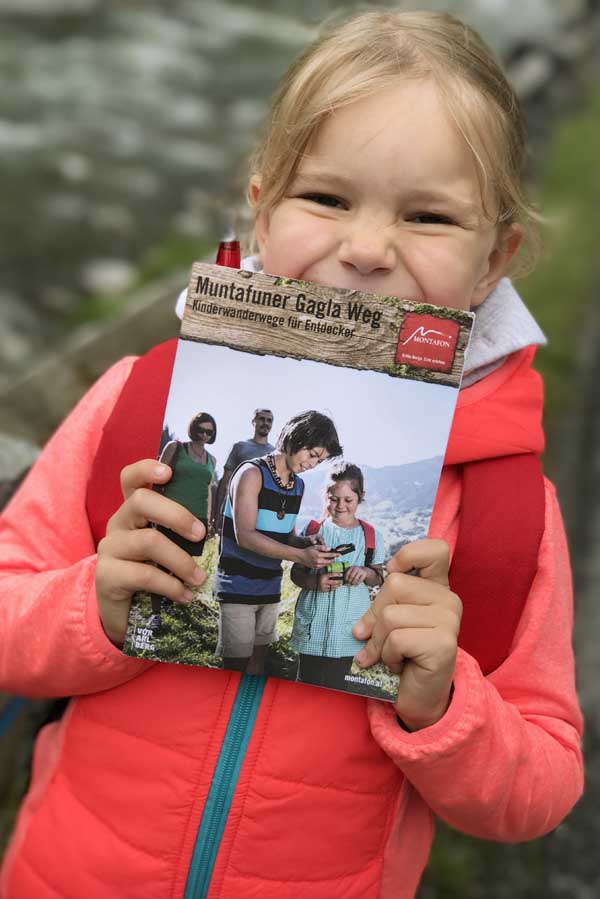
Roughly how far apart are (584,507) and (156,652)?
7.94ft

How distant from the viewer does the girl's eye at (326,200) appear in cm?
Result: 126

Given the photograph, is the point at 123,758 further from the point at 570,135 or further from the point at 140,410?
the point at 570,135

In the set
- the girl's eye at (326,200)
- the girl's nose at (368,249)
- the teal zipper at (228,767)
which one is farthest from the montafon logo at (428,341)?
the teal zipper at (228,767)

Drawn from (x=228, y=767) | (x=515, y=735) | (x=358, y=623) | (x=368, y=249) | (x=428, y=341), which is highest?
(x=368, y=249)

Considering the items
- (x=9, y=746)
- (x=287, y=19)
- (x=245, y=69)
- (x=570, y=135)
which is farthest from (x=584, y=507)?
Result: (x=287, y=19)

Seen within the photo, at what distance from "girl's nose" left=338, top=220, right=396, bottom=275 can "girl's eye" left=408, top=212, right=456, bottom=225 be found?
0.05 metres

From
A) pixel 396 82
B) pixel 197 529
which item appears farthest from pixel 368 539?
pixel 396 82

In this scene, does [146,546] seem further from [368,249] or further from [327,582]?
[368,249]

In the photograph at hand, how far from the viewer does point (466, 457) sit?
4.19ft

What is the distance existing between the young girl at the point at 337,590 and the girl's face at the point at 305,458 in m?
0.02

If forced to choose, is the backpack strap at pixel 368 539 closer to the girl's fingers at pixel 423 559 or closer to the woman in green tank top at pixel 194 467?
the girl's fingers at pixel 423 559

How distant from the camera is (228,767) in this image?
4.13 feet

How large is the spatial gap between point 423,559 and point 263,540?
18 centimetres

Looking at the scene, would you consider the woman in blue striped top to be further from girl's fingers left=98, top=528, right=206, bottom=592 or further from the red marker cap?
the red marker cap
